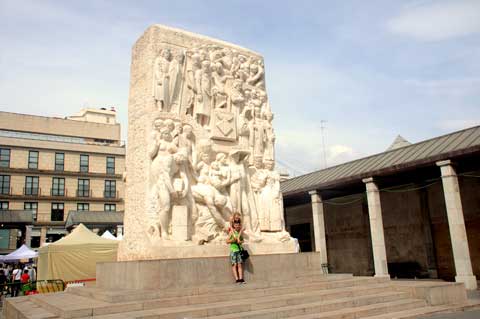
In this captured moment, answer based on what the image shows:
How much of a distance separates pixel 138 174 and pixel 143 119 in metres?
1.26

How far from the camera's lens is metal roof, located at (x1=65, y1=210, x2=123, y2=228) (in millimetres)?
31219

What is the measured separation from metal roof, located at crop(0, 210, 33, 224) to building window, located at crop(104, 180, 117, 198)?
823cm

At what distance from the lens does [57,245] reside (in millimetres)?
15062

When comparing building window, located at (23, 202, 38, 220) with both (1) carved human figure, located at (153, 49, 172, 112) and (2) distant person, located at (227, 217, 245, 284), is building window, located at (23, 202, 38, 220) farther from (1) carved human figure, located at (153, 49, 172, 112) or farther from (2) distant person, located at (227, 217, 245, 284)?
(2) distant person, located at (227, 217, 245, 284)

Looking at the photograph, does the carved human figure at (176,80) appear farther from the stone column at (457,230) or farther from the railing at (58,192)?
the railing at (58,192)

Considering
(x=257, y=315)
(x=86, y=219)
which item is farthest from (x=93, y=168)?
(x=257, y=315)

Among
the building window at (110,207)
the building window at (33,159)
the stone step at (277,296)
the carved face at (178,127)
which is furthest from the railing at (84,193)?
the stone step at (277,296)

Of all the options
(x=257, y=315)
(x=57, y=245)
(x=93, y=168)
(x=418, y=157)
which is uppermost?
(x=93, y=168)

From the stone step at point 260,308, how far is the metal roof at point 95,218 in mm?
25828

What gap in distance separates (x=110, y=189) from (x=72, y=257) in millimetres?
25280

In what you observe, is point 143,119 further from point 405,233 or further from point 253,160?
point 405,233

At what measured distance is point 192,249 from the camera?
8.55 m

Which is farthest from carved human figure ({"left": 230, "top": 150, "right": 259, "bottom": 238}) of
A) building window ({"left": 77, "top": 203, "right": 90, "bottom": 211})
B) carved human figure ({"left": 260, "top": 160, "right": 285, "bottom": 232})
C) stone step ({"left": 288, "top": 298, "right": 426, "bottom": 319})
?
building window ({"left": 77, "top": 203, "right": 90, "bottom": 211})

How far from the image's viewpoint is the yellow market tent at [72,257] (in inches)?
591
